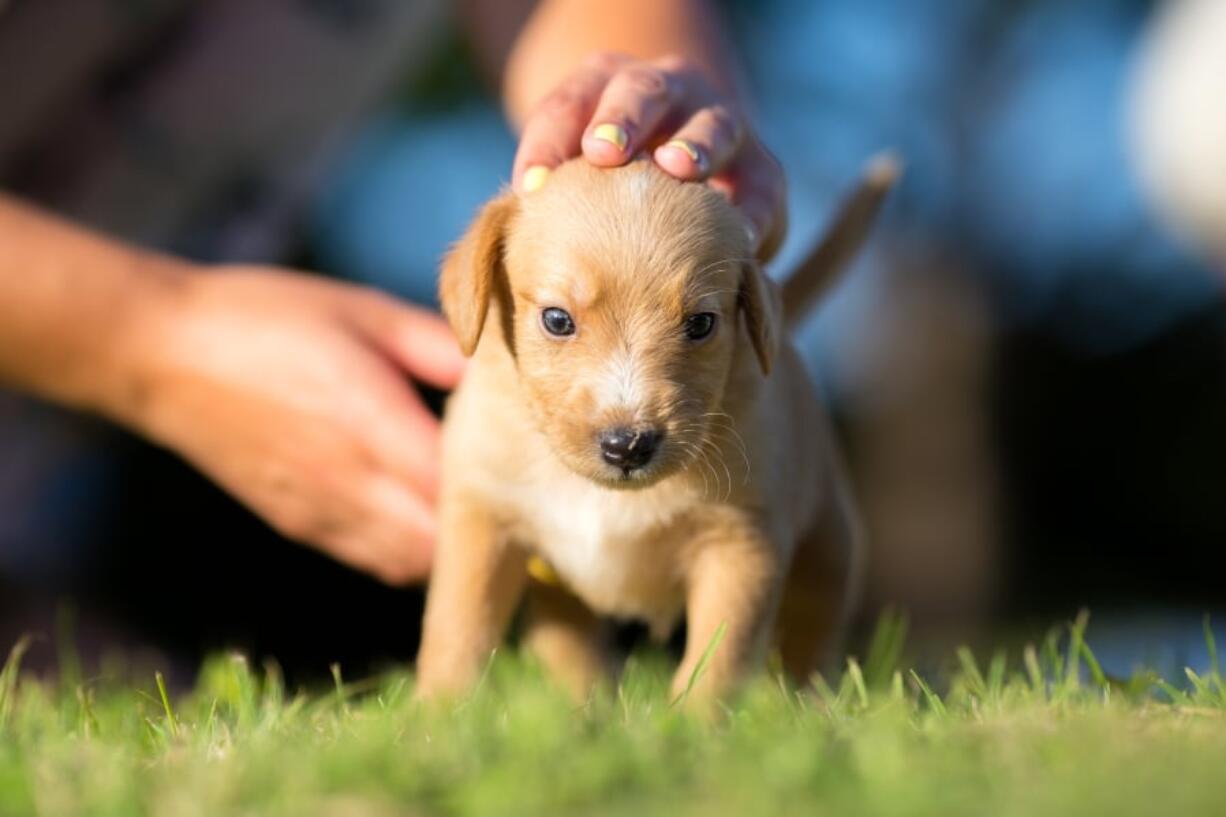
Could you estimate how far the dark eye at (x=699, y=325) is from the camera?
3.00m

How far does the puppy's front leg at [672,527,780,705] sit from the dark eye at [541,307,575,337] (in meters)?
0.56

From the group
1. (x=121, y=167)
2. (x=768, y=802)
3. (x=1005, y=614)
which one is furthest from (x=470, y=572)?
(x=1005, y=614)

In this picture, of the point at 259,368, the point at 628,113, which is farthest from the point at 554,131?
the point at 259,368

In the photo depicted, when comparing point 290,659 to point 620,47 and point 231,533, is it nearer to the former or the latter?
point 231,533

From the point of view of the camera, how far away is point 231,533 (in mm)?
8266

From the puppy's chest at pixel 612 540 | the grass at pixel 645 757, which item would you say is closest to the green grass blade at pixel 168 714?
the grass at pixel 645 757

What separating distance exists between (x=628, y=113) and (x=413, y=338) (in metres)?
1.18

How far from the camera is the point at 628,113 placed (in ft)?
A: 10.1

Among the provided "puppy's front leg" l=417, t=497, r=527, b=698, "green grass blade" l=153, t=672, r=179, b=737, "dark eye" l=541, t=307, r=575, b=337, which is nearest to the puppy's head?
"dark eye" l=541, t=307, r=575, b=337

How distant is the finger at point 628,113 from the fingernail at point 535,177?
0.13 meters

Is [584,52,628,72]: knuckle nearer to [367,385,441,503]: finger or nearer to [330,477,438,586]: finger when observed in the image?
[367,385,441,503]: finger

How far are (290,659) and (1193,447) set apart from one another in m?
7.68

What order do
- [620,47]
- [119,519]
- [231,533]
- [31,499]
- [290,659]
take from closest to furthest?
[620,47] < [31,499] < [119,519] < [290,659] < [231,533]

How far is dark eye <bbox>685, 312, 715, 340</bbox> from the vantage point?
3002 mm
